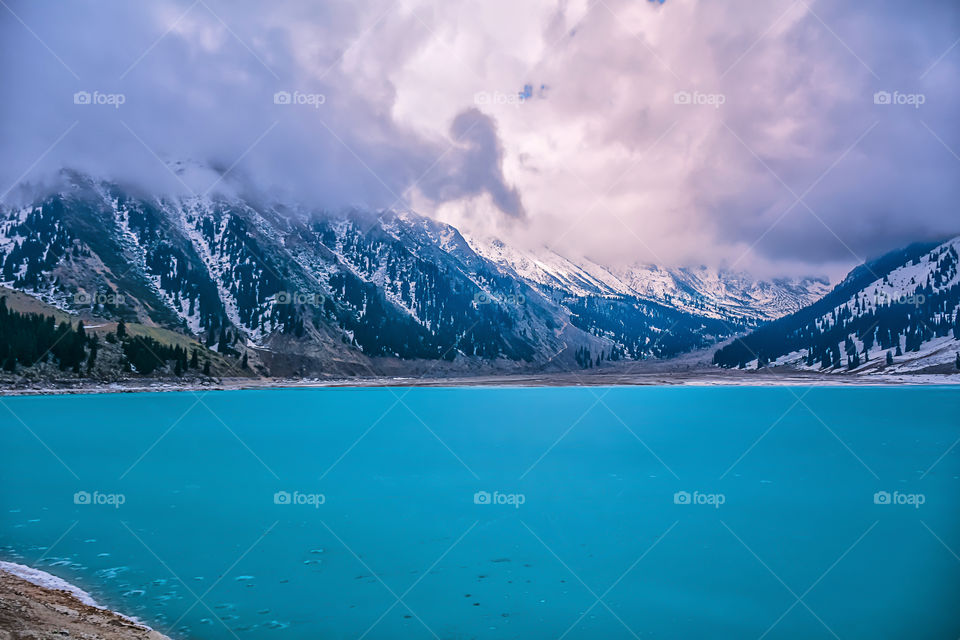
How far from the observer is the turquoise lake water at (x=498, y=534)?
1702 centimetres

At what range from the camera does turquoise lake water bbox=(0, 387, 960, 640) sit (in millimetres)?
17016

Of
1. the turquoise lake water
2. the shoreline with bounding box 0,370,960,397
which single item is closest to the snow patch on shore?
the turquoise lake water

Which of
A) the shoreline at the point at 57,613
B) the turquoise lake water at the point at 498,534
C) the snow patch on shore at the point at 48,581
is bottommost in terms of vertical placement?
the snow patch on shore at the point at 48,581

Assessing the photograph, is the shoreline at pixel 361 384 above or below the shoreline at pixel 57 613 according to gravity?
above

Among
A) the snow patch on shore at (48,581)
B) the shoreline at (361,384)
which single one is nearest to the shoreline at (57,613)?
the snow patch on shore at (48,581)

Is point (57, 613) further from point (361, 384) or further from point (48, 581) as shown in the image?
point (361, 384)

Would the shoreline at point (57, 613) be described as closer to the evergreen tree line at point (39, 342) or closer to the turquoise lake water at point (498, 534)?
the turquoise lake water at point (498, 534)

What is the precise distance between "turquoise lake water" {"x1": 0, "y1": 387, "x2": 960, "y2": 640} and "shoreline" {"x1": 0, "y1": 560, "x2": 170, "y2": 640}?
0.81 meters

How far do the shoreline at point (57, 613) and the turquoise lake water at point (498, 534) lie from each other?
0.81 meters

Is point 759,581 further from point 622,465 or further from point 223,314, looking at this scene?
point 223,314

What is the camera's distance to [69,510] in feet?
92.5

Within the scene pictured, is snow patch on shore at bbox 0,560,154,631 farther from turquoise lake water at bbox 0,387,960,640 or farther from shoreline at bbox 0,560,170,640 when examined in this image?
turquoise lake water at bbox 0,387,960,640

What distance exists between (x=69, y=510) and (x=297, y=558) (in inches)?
594

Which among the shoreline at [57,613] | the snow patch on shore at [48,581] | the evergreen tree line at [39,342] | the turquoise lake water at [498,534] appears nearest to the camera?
the shoreline at [57,613]
